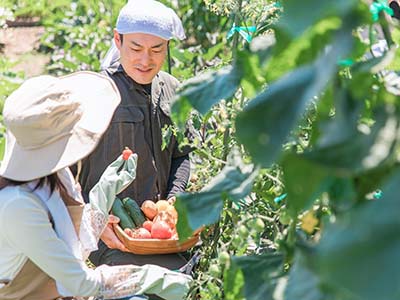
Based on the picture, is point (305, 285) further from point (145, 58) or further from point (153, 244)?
point (145, 58)

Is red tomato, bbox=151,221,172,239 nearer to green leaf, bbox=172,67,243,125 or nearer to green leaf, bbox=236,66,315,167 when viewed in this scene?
green leaf, bbox=172,67,243,125

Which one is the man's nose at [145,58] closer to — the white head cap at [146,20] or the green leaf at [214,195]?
the white head cap at [146,20]

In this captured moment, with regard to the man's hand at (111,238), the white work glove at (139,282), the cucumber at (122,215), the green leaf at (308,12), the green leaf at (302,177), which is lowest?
the man's hand at (111,238)

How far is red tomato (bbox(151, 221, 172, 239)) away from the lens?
10.1ft

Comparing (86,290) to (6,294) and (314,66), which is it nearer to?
(6,294)

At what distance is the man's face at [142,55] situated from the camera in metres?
3.32

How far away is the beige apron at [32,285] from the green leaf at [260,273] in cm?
101

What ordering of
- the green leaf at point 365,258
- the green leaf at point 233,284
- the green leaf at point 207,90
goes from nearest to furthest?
the green leaf at point 365,258 < the green leaf at point 207,90 < the green leaf at point 233,284

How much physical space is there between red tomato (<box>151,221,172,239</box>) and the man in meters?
0.22

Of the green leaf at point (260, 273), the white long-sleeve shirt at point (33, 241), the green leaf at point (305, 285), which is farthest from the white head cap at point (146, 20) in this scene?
the green leaf at point (305, 285)

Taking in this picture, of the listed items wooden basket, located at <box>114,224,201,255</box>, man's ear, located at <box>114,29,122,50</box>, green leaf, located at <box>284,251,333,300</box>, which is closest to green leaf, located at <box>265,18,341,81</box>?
green leaf, located at <box>284,251,333,300</box>

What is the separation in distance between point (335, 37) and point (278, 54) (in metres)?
0.15

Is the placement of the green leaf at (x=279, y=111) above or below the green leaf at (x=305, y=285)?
above

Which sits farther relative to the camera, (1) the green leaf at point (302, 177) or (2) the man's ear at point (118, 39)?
(2) the man's ear at point (118, 39)
